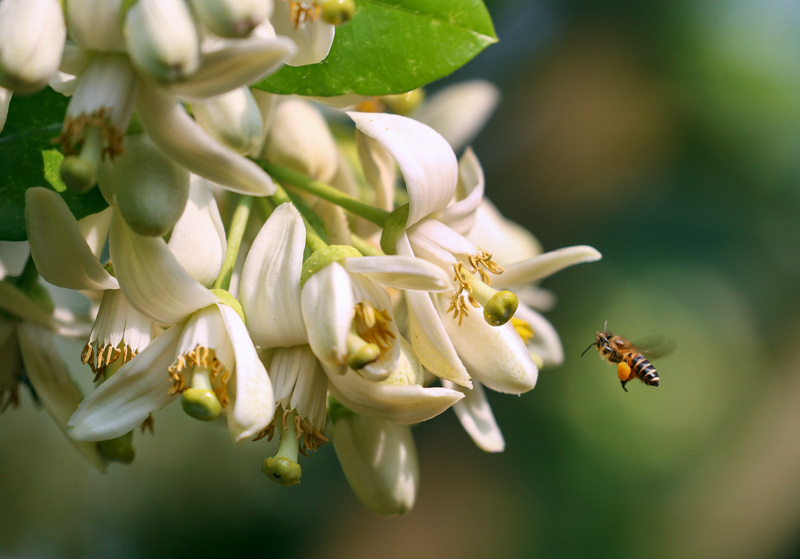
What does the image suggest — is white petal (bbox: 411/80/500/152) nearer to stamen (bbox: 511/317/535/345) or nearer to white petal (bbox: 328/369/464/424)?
stamen (bbox: 511/317/535/345)

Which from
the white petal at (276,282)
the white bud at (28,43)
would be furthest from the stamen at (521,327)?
the white bud at (28,43)

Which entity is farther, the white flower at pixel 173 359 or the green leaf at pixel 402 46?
the green leaf at pixel 402 46

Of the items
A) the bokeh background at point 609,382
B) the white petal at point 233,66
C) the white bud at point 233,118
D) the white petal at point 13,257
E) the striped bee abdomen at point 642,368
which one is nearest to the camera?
the white petal at point 233,66

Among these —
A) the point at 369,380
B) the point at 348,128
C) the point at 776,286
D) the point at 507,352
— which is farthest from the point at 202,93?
the point at 776,286

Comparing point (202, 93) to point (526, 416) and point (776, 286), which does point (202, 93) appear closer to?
point (526, 416)

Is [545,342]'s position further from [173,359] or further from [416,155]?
[173,359]

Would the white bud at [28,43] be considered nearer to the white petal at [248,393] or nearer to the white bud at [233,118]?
the white bud at [233,118]

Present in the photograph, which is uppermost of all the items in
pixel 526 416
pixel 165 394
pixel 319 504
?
pixel 165 394
